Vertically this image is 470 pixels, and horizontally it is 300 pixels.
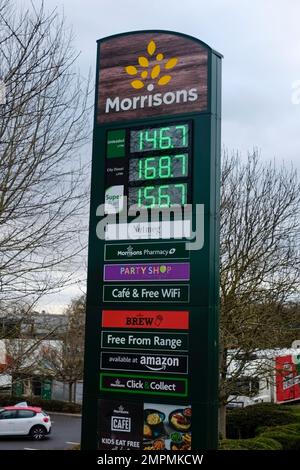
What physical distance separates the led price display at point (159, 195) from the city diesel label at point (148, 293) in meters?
1.00

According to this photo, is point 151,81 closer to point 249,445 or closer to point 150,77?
point 150,77

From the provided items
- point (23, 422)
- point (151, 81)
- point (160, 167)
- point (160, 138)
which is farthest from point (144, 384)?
point (23, 422)

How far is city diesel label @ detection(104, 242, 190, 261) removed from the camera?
24.6ft

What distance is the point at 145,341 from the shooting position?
7.51 metres

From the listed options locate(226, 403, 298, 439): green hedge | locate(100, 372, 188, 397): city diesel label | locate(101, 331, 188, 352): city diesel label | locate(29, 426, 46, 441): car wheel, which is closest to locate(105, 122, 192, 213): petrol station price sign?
locate(101, 331, 188, 352): city diesel label

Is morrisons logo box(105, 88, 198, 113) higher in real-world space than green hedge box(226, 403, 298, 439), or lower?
higher

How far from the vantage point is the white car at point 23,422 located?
78.3 feet

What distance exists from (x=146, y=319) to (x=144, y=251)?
2.78 ft

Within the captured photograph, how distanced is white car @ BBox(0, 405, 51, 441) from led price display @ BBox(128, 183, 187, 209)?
1863cm

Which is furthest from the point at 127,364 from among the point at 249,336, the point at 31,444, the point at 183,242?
the point at 31,444

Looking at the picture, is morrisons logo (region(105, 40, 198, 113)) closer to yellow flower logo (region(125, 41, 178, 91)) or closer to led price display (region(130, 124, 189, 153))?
yellow flower logo (region(125, 41, 178, 91))

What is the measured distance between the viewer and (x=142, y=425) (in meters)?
7.43

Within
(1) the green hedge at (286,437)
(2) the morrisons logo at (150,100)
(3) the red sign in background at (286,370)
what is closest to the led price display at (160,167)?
(2) the morrisons logo at (150,100)

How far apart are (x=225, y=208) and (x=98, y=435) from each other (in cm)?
957
